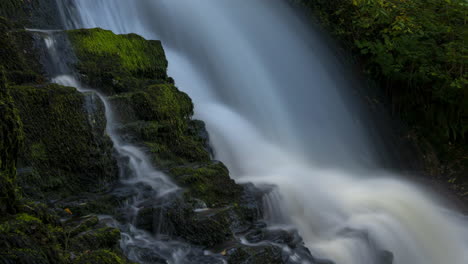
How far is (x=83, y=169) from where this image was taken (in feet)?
15.4

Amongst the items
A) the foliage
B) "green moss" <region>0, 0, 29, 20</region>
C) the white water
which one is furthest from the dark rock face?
the foliage

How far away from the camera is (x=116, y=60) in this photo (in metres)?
6.50

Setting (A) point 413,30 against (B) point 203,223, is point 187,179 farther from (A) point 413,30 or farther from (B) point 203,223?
(A) point 413,30

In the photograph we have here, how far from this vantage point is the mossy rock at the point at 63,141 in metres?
4.45

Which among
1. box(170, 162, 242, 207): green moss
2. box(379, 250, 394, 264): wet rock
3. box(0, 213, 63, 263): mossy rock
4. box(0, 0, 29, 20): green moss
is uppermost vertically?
box(0, 0, 29, 20): green moss

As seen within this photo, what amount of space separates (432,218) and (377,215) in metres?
1.34

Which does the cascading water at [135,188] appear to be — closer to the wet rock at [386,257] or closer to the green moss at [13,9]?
the green moss at [13,9]

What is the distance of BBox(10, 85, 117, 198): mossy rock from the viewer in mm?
4449

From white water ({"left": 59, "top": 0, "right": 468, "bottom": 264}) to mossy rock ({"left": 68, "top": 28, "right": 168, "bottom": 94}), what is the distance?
1.12 m

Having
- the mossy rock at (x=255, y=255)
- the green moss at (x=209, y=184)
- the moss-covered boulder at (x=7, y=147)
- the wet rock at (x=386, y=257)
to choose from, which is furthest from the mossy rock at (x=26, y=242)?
the wet rock at (x=386, y=257)

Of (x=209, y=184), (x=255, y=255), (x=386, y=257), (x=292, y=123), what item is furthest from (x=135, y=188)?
(x=292, y=123)

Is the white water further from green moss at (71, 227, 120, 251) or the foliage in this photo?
green moss at (71, 227, 120, 251)

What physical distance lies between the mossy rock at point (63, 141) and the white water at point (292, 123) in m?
1.88

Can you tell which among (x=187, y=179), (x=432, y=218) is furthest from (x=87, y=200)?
(x=432, y=218)
